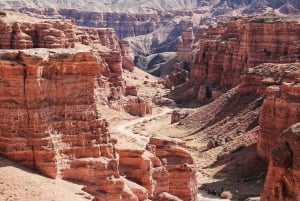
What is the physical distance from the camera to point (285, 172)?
28828 millimetres

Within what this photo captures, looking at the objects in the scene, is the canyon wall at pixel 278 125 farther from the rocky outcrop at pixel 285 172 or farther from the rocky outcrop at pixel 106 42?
the rocky outcrop at pixel 106 42

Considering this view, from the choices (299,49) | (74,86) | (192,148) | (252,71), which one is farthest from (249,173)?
(299,49)

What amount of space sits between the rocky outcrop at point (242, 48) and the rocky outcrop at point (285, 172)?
5967 centimetres

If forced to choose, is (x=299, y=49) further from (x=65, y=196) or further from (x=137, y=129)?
(x=65, y=196)

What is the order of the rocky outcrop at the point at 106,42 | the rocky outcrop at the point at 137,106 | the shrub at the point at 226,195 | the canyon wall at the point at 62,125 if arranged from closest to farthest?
1. the canyon wall at the point at 62,125
2. the shrub at the point at 226,195
3. the rocky outcrop at the point at 137,106
4. the rocky outcrop at the point at 106,42

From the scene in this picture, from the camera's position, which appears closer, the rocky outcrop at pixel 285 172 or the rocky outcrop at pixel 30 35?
the rocky outcrop at pixel 285 172

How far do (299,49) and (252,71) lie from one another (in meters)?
12.6

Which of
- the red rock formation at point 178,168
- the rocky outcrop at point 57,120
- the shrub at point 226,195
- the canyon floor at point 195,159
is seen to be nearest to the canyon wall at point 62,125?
the rocky outcrop at point 57,120

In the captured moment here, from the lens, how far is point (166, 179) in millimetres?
42875

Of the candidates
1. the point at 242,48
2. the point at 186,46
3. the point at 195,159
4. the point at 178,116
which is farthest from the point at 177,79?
the point at 195,159

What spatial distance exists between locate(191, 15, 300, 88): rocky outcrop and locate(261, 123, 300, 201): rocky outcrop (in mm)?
59672

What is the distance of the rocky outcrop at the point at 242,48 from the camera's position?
303ft

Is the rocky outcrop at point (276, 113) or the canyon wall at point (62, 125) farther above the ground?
the canyon wall at point (62, 125)

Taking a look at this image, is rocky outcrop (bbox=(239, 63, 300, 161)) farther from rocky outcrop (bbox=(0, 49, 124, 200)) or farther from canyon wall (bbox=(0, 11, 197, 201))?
rocky outcrop (bbox=(0, 49, 124, 200))
